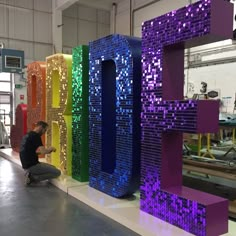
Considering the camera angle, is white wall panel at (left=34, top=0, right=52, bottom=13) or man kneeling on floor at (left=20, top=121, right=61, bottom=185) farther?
white wall panel at (left=34, top=0, right=52, bottom=13)

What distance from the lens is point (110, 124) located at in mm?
4797

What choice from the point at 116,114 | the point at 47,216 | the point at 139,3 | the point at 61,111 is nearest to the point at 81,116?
the point at 61,111

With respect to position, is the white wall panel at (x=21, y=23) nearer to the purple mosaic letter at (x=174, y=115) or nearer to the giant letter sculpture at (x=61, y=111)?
the giant letter sculpture at (x=61, y=111)

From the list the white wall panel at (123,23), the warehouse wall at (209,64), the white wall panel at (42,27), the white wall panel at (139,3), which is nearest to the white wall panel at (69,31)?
the white wall panel at (42,27)

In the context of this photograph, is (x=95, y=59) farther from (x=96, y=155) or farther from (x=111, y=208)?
(x=111, y=208)

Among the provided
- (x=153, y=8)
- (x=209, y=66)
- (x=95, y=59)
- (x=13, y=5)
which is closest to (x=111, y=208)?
(x=95, y=59)

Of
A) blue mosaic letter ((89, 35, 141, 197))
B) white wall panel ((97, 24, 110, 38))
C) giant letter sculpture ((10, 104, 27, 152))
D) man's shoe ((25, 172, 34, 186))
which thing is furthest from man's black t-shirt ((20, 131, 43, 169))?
white wall panel ((97, 24, 110, 38))

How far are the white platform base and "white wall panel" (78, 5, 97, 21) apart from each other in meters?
11.2

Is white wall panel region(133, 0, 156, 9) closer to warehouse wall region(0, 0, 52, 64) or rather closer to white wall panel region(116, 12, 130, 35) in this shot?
white wall panel region(116, 12, 130, 35)

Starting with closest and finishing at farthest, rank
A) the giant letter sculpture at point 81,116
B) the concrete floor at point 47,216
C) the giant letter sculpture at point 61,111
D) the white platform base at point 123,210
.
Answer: the white platform base at point 123,210, the concrete floor at point 47,216, the giant letter sculpture at point 81,116, the giant letter sculpture at point 61,111

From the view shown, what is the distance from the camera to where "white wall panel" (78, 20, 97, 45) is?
1484cm

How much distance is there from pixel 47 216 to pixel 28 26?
11.3m

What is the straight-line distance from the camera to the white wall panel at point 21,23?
513 inches

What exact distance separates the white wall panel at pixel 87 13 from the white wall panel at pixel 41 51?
7.59ft
